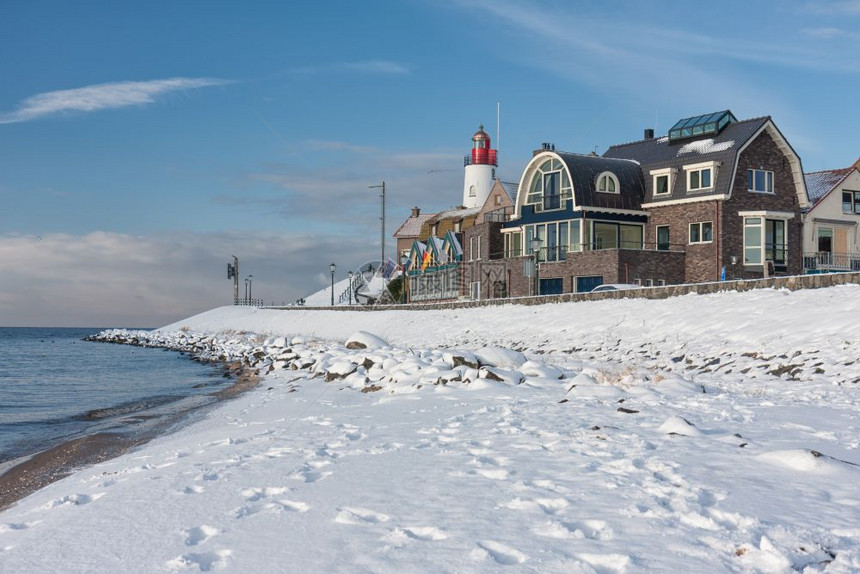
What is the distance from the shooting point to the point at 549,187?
134 ft

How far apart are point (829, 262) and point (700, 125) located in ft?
37.8

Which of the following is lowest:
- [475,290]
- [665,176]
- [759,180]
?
[475,290]

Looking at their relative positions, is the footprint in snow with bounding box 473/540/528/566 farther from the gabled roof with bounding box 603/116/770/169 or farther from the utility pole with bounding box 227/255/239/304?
the utility pole with bounding box 227/255/239/304

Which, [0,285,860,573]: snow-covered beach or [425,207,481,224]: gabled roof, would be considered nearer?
[0,285,860,573]: snow-covered beach

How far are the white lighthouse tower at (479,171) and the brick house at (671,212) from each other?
27313mm

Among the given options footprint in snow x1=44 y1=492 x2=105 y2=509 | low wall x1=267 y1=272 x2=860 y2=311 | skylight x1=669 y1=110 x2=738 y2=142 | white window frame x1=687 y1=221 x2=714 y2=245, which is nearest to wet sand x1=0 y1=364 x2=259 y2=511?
footprint in snow x1=44 y1=492 x2=105 y2=509

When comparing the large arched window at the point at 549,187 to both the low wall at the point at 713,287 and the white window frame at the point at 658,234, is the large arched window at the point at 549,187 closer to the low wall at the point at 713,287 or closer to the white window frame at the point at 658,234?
the white window frame at the point at 658,234

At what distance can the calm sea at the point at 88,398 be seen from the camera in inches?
520

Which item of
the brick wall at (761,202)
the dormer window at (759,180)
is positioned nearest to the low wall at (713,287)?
the brick wall at (761,202)

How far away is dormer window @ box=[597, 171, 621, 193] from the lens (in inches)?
1537

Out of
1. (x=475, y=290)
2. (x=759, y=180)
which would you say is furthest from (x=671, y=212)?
(x=475, y=290)

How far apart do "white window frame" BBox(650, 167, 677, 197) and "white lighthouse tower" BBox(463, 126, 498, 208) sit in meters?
30.8

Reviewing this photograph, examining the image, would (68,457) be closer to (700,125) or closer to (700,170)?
(700,170)

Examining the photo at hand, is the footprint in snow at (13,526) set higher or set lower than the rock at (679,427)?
lower
